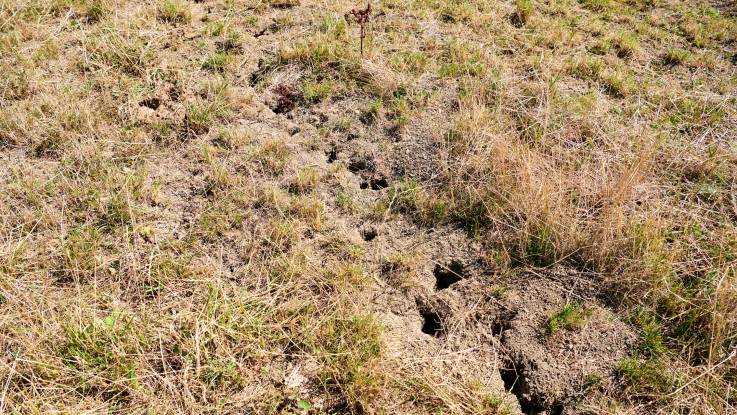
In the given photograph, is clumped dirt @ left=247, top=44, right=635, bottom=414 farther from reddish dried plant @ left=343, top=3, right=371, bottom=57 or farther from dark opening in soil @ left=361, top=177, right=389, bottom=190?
reddish dried plant @ left=343, top=3, right=371, bottom=57

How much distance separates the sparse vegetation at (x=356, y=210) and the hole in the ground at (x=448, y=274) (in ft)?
0.06

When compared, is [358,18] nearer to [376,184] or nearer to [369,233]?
[376,184]

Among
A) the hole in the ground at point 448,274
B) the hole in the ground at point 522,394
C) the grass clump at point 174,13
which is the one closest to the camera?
the hole in the ground at point 522,394

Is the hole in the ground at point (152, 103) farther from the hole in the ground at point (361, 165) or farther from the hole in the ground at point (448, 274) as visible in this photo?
the hole in the ground at point (448, 274)

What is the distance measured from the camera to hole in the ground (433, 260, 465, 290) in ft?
10.4

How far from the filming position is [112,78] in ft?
14.1

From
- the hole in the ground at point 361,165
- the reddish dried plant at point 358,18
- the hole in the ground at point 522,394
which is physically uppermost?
the reddish dried plant at point 358,18

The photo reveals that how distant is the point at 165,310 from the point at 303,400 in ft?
3.14

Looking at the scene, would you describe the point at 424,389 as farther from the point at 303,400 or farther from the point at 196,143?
the point at 196,143

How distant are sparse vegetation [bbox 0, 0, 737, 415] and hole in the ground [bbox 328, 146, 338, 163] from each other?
0.06 ft

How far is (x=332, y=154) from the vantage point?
3922 mm

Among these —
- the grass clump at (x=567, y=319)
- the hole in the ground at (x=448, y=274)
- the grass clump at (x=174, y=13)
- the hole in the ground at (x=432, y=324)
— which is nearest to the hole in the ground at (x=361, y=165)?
the hole in the ground at (x=448, y=274)

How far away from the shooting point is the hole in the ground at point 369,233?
3.39 m

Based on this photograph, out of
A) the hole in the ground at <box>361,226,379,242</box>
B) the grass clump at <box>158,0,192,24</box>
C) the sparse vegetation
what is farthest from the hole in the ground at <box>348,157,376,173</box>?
the grass clump at <box>158,0,192,24</box>
